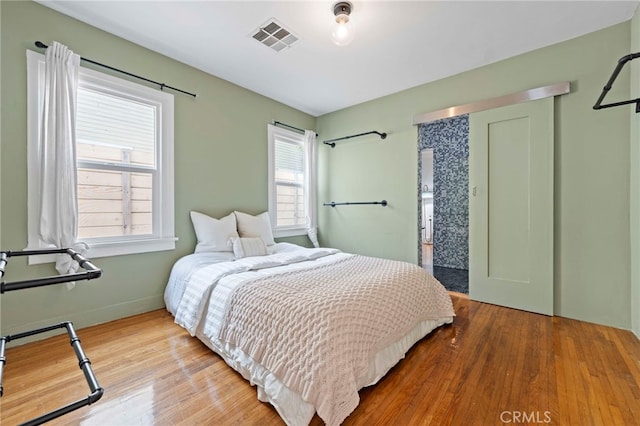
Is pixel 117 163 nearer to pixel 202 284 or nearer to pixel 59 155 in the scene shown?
pixel 59 155

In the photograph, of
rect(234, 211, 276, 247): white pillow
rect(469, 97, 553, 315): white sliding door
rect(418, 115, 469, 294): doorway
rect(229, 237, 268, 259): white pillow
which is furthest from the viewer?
rect(418, 115, 469, 294): doorway

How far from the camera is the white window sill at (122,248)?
82.7 inches

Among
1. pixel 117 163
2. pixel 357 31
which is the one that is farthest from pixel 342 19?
pixel 117 163

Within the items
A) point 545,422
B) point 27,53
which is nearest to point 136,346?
point 27,53

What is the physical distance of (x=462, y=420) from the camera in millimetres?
1328

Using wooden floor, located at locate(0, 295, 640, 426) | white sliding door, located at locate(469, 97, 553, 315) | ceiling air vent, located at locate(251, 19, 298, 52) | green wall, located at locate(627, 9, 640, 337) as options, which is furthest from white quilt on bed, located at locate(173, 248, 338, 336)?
green wall, located at locate(627, 9, 640, 337)

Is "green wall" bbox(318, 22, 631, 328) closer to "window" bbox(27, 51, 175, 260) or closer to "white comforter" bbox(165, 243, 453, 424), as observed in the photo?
"white comforter" bbox(165, 243, 453, 424)

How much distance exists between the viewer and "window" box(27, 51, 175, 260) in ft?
6.87

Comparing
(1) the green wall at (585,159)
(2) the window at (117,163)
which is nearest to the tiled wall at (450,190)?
(1) the green wall at (585,159)

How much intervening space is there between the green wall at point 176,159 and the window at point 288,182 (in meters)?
0.17

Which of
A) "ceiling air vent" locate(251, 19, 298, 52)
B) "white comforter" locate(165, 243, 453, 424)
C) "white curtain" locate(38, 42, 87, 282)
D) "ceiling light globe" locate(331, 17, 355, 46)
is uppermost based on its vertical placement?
"ceiling air vent" locate(251, 19, 298, 52)

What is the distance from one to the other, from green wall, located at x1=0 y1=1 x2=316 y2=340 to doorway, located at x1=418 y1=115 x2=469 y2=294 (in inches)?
111

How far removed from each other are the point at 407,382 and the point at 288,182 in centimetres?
310

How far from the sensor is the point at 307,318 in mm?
1433
